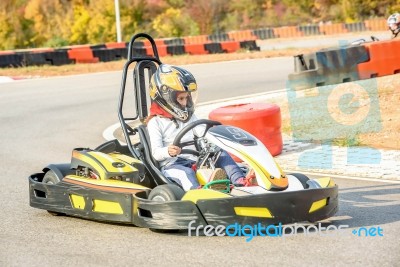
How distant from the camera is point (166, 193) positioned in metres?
6.00

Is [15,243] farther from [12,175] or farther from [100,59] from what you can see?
[100,59]

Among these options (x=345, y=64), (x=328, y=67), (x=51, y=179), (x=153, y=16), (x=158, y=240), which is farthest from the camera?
(x=153, y=16)

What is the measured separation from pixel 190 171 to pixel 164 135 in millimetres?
494

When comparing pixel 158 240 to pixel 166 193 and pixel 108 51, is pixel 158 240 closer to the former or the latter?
pixel 166 193

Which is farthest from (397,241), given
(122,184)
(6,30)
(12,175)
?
(6,30)

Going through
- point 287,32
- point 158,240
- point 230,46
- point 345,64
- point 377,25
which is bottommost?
point 287,32

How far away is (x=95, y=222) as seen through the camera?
6.64m

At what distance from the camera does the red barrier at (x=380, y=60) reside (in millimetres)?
15250

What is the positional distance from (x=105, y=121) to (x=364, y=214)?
22.9 ft

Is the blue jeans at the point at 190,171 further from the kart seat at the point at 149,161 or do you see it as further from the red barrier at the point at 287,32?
the red barrier at the point at 287,32

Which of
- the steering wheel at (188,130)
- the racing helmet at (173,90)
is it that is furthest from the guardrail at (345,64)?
the steering wheel at (188,130)

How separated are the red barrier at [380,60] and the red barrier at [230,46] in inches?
361

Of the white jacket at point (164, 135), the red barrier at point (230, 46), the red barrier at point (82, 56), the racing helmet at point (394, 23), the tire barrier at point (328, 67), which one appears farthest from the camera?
the red barrier at point (230, 46)

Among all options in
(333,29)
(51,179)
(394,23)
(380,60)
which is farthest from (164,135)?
(333,29)
